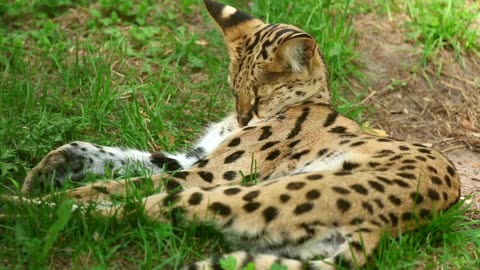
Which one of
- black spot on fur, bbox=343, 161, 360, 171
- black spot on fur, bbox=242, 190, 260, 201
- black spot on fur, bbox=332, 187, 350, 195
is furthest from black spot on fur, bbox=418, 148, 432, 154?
black spot on fur, bbox=242, 190, 260, 201

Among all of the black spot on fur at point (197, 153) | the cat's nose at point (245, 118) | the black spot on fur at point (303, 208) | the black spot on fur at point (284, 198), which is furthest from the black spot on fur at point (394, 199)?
the black spot on fur at point (197, 153)

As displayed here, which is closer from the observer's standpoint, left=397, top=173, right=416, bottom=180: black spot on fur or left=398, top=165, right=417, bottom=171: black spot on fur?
left=397, top=173, right=416, bottom=180: black spot on fur

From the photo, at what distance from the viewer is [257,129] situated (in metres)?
5.54

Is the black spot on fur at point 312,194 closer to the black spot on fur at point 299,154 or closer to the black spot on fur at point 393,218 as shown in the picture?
the black spot on fur at point 393,218

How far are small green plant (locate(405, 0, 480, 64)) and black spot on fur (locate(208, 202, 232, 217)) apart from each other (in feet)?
12.8

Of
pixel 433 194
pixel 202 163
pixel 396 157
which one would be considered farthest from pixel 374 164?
pixel 202 163

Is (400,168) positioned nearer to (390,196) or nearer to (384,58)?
(390,196)

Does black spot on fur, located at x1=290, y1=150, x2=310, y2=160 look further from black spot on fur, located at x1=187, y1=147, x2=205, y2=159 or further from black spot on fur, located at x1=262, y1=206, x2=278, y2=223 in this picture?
black spot on fur, located at x1=262, y1=206, x2=278, y2=223

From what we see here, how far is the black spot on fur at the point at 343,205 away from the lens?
432 centimetres

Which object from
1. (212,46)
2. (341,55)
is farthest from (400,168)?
(212,46)

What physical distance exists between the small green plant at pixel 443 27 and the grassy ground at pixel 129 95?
17 millimetres

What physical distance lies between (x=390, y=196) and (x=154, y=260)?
133 cm

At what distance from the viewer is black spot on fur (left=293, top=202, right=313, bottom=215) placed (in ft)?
14.1

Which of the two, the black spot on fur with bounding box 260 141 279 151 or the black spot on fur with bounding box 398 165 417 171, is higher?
the black spot on fur with bounding box 398 165 417 171
